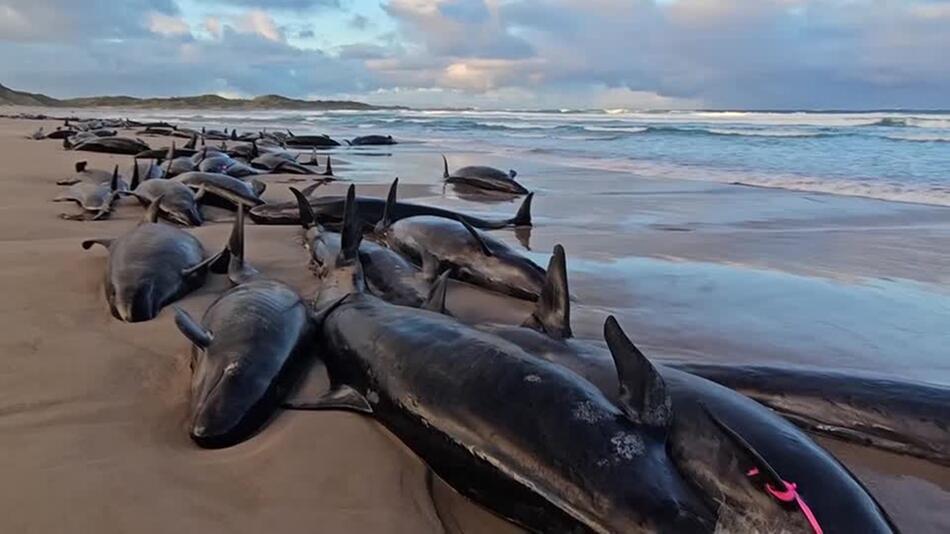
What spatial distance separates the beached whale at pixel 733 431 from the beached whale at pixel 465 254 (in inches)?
67.3

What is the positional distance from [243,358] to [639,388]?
1485 millimetres

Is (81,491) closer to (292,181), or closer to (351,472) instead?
(351,472)

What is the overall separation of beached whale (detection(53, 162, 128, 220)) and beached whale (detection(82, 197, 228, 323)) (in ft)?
6.30

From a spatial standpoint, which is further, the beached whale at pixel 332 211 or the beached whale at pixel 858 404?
the beached whale at pixel 332 211

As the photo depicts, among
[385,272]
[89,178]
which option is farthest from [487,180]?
[385,272]

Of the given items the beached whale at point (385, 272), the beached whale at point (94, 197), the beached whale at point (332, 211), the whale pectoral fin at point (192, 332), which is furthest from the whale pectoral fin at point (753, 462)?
the beached whale at point (94, 197)

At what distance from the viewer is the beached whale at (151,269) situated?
149 inches

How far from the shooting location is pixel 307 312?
11.3 feet

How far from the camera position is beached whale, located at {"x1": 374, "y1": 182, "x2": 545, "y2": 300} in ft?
15.7

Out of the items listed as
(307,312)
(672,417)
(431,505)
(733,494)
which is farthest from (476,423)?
(307,312)

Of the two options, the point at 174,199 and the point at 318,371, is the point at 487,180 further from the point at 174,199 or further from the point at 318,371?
the point at 318,371

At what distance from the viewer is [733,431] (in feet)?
6.55

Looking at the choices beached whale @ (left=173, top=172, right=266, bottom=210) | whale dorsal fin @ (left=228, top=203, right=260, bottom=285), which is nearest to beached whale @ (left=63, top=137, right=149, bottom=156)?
beached whale @ (left=173, top=172, right=266, bottom=210)

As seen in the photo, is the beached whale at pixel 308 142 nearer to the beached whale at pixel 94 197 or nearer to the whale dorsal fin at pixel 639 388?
the beached whale at pixel 94 197
